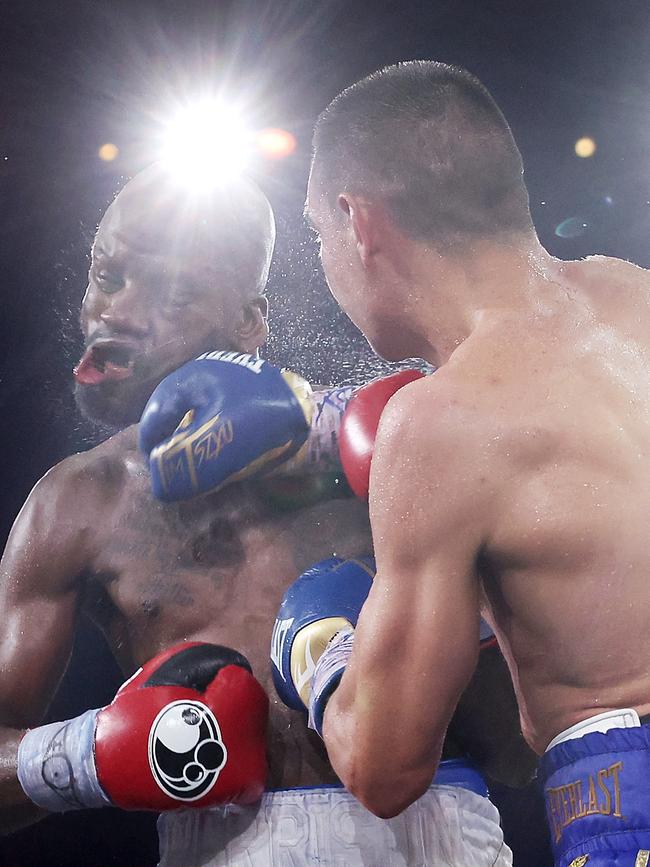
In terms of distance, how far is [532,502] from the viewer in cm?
110

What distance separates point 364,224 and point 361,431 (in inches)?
14.9

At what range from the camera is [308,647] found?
137 cm

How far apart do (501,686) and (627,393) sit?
74cm

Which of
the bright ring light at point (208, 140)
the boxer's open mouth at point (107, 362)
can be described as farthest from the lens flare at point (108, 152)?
the boxer's open mouth at point (107, 362)

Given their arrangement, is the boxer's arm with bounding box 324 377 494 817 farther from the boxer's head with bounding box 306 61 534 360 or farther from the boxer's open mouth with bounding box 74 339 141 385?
the boxer's open mouth with bounding box 74 339 141 385

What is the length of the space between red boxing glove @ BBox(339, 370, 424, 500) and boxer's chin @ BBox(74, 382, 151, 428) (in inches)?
29.4

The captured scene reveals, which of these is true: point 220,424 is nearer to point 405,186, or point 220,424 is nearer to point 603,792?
point 405,186

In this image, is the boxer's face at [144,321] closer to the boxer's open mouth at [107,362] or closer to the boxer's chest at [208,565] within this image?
the boxer's open mouth at [107,362]

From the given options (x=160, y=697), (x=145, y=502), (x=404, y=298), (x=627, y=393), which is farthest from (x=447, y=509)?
(x=145, y=502)

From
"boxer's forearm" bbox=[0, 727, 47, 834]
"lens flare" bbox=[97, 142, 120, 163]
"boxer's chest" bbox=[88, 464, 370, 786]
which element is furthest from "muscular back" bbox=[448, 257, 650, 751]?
"lens flare" bbox=[97, 142, 120, 163]

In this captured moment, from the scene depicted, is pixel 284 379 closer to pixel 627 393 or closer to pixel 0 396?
pixel 627 393

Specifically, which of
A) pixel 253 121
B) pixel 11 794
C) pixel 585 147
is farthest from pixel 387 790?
pixel 253 121

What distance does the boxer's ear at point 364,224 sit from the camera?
1438 millimetres

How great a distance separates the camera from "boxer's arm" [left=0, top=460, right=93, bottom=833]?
1821 millimetres
